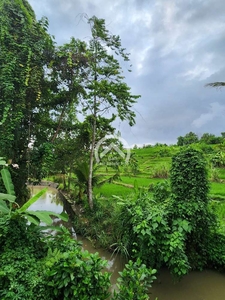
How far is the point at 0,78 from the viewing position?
194 inches

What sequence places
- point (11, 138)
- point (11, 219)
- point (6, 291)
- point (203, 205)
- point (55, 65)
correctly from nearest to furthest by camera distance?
point (6, 291), point (11, 219), point (203, 205), point (11, 138), point (55, 65)

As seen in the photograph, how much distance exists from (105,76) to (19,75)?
2954 mm

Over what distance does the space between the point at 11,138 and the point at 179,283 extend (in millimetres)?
5061

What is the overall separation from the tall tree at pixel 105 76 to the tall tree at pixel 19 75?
5.16ft

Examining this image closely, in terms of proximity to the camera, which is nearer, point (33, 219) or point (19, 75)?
point (33, 219)

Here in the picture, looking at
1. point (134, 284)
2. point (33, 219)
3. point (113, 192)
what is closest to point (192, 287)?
point (134, 284)

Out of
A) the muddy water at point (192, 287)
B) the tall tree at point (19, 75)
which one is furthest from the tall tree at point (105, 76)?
the muddy water at point (192, 287)

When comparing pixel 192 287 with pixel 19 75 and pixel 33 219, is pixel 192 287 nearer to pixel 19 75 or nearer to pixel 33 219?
pixel 33 219

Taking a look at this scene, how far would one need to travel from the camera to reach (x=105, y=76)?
22.9 feet

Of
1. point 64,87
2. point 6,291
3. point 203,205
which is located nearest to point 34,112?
point 64,87

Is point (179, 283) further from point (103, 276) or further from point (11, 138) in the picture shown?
point (11, 138)

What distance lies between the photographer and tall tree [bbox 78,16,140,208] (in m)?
6.58

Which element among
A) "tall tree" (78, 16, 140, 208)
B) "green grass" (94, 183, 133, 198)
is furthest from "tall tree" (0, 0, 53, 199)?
"green grass" (94, 183, 133, 198)

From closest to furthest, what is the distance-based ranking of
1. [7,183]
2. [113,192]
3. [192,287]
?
[7,183] → [192,287] → [113,192]
